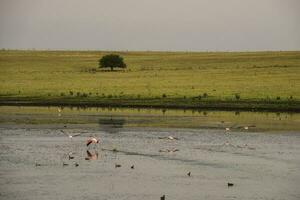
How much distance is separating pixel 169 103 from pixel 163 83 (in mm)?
14535

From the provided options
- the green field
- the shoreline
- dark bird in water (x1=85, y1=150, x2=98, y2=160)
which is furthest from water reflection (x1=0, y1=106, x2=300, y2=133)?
dark bird in water (x1=85, y1=150, x2=98, y2=160)

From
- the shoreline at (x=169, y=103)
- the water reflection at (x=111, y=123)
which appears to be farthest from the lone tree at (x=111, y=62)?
the water reflection at (x=111, y=123)

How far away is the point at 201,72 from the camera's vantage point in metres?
92.2

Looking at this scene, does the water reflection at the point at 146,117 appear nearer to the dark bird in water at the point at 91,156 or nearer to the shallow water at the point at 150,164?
the shallow water at the point at 150,164

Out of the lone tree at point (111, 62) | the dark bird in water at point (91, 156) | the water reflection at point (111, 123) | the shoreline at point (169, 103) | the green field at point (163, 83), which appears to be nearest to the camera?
the dark bird in water at point (91, 156)

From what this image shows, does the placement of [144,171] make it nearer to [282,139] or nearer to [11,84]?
[282,139]

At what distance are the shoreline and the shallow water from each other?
14.7 meters

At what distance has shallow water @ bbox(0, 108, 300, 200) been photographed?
84.3ft

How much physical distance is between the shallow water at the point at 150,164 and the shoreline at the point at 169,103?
14689 mm

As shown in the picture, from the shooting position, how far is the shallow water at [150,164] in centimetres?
2570

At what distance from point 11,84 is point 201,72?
23.5 metres

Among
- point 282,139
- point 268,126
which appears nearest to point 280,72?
point 268,126

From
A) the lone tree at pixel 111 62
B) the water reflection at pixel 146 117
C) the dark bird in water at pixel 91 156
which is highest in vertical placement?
the lone tree at pixel 111 62

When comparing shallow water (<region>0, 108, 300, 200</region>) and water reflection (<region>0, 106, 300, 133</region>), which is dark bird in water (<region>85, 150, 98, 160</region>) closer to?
shallow water (<region>0, 108, 300, 200</region>)
